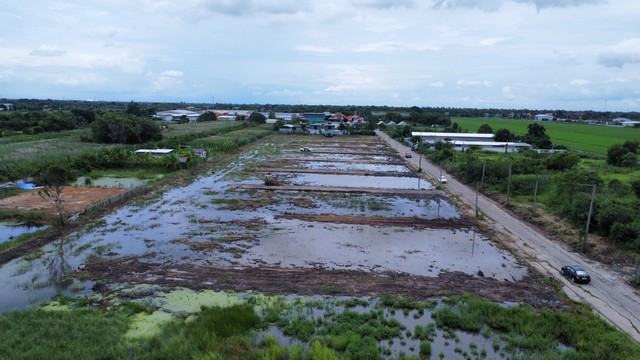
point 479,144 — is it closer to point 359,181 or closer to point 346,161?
point 346,161

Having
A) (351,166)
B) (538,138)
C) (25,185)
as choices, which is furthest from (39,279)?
(538,138)

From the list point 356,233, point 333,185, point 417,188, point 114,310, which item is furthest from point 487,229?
point 114,310

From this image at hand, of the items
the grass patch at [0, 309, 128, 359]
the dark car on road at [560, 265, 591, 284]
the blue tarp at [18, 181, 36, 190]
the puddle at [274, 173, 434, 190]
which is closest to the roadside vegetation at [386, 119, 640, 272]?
the dark car on road at [560, 265, 591, 284]

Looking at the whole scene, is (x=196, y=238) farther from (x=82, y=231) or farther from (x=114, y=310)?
(x=114, y=310)

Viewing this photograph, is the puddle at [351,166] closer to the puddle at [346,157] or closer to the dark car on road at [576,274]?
the puddle at [346,157]

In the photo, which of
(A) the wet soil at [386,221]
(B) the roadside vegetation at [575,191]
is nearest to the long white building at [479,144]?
(B) the roadside vegetation at [575,191]

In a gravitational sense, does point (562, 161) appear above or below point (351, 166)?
above

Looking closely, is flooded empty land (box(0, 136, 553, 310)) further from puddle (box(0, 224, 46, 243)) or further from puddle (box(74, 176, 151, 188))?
puddle (box(74, 176, 151, 188))
